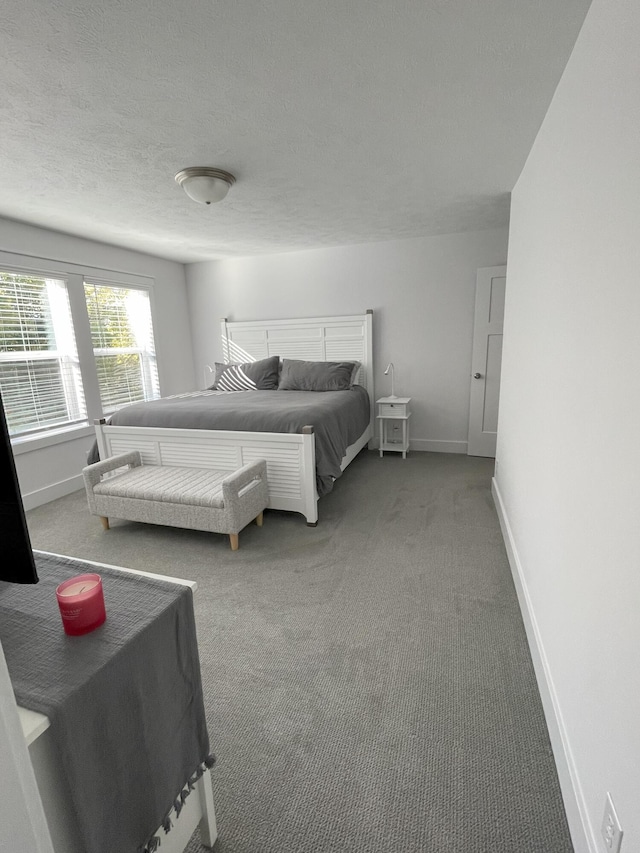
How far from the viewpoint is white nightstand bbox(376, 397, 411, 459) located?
436 centimetres

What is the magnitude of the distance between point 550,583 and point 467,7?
1.92m

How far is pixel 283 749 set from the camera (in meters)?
1.36

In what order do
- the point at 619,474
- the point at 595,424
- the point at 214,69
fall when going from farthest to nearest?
the point at 214,69 → the point at 595,424 → the point at 619,474

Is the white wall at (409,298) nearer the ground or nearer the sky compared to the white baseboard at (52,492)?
nearer the sky

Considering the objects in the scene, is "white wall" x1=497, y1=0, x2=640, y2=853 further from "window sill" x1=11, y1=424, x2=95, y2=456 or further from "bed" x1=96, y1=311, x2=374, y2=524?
"window sill" x1=11, y1=424, x2=95, y2=456

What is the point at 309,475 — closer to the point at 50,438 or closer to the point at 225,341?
the point at 50,438

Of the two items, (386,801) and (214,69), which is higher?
(214,69)

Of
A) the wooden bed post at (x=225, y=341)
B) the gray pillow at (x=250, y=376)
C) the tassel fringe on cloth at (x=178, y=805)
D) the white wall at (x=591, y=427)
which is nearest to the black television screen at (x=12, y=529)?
the tassel fringe on cloth at (x=178, y=805)

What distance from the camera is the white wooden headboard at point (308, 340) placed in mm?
4617

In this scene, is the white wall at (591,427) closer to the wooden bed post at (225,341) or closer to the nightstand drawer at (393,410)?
the nightstand drawer at (393,410)

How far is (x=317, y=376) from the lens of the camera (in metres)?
4.25

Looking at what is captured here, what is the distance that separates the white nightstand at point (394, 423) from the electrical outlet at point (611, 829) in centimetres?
355

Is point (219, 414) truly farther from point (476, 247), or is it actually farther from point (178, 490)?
point (476, 247)

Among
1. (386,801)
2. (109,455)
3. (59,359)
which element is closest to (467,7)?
(386,801)
